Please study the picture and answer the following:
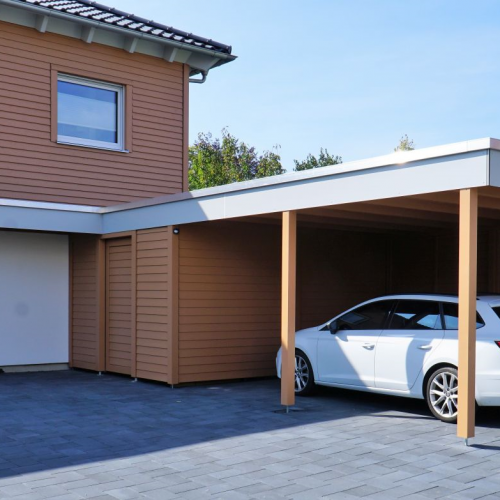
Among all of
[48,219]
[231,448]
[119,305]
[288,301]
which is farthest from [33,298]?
[231,448]

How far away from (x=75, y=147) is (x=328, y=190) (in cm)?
680

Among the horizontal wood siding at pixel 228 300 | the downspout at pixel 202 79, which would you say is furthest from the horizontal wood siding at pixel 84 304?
the downspout at pixel 202 79

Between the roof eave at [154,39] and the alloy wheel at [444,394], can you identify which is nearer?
the alloy wheel at [444,394]

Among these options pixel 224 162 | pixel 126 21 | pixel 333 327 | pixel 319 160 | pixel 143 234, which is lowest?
pixel 333 327

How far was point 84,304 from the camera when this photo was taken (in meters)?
13.4

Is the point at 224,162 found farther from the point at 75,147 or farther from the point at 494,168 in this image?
the point at 494,168

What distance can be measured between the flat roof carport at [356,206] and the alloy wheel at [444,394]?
102 cm

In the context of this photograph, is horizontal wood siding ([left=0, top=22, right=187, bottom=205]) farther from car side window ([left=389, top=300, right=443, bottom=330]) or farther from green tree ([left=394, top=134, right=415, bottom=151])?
green tree ([left=394, top=134, right=415, bottom=151])

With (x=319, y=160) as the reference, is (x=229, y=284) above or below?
below

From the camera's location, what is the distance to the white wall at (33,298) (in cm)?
1296

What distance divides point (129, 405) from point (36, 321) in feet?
14.7

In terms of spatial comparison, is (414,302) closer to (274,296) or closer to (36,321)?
(274,296)

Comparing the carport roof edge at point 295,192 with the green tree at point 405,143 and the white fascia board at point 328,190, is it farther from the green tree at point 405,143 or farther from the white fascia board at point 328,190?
the green tree at point 405,143

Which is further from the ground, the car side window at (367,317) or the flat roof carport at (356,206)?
the flat roof carport at (356,206)
